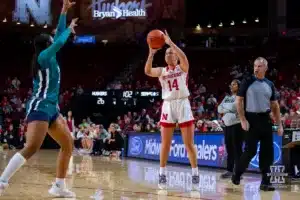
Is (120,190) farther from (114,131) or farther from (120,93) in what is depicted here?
(120,93)

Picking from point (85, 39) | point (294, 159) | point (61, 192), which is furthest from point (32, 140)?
point (85, 39)

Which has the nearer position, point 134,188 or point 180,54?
point 134,188

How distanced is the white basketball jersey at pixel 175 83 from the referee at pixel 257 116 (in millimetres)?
774

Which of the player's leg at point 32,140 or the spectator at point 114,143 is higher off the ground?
the player's leg at point 32,140

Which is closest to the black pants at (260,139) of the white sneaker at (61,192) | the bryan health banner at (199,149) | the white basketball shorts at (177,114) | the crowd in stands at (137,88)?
the white basketball shorts at (177,114)

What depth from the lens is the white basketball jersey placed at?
745 cm

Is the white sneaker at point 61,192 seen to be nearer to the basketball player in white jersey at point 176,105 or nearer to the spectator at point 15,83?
the basketball player in white jersey at point 176,105

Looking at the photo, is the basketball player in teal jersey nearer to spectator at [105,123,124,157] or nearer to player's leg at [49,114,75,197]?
player's leg at [49,114,75,197]

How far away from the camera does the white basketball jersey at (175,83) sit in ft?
24.4

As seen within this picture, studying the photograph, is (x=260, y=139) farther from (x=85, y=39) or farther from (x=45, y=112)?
(x=85, y=39)

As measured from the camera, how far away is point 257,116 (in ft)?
23.8

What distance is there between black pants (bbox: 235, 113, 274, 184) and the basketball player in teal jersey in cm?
252

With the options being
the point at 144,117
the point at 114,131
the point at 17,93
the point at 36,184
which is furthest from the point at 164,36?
the point at 17,93

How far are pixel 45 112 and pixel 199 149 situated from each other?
6.98 meters
